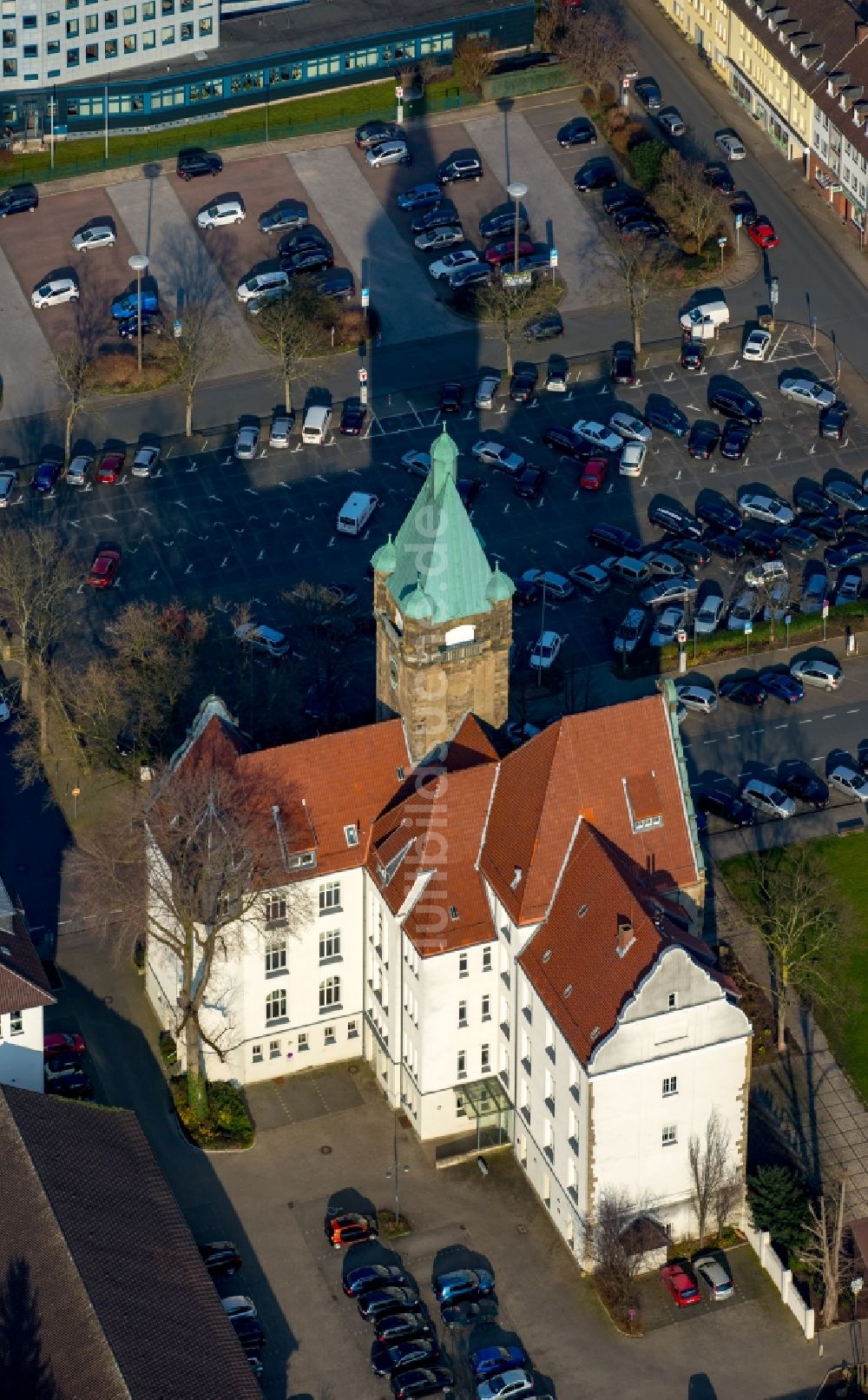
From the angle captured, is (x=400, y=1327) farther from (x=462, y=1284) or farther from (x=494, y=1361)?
(x=494, y=1361)

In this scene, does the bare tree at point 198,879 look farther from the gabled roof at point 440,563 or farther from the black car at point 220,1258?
the gabled roof at point 440,563

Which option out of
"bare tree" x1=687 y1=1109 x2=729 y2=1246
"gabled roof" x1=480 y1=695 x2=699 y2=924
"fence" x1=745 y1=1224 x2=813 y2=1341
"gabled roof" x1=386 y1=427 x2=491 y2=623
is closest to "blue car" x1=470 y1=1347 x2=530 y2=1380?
"bare tree" x1=687 y1=1109 x2=729 y2=1246

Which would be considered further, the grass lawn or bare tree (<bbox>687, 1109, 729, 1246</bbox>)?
the grass lawn

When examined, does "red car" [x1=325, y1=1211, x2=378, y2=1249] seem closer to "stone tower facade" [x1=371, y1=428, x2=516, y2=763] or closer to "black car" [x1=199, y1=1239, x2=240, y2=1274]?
"black car" [x1=199, y1=1239, x2=240, y2=1274]

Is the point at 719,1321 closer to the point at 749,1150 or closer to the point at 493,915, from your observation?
the point at 749,1150

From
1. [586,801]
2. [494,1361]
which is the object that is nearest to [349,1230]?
[494,1361]

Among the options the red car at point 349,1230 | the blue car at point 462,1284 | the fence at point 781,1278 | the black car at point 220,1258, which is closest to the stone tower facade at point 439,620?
the red car at point 349,1230

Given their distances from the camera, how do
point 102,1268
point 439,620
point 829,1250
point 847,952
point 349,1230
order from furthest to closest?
point 847,952
point 349,1230
point 439,620
point 829,1250
point 102,1268
